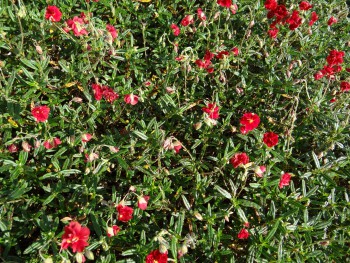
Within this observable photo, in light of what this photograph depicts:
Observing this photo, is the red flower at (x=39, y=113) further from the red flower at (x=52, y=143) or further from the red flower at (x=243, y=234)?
the red flower at (x=243, y=234)

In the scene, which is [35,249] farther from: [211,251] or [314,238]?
[314,238]

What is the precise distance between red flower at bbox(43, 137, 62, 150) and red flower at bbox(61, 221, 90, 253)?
0.70 metres

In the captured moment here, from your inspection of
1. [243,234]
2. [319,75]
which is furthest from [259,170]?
[319,75]

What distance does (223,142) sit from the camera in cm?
274

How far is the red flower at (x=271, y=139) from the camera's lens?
7.93ft

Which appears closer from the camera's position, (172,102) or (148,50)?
(172,102)

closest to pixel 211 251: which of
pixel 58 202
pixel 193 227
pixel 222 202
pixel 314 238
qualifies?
pixel 193 227

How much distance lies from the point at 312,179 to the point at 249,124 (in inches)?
24.8

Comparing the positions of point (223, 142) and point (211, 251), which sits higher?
point (223, 142)

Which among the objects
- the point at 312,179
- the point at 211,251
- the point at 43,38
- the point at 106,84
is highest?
the point at 43,38

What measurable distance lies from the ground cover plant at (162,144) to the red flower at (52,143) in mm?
54

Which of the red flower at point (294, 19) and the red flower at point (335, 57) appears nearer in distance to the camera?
the red flower at point (335, 57)

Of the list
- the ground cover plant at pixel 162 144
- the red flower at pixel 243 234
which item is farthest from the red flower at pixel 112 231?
the red flower at pixel 243 234

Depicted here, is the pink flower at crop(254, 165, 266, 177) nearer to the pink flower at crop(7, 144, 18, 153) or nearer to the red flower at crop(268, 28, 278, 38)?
the red flower at crop(268, 28, 278, 38)
